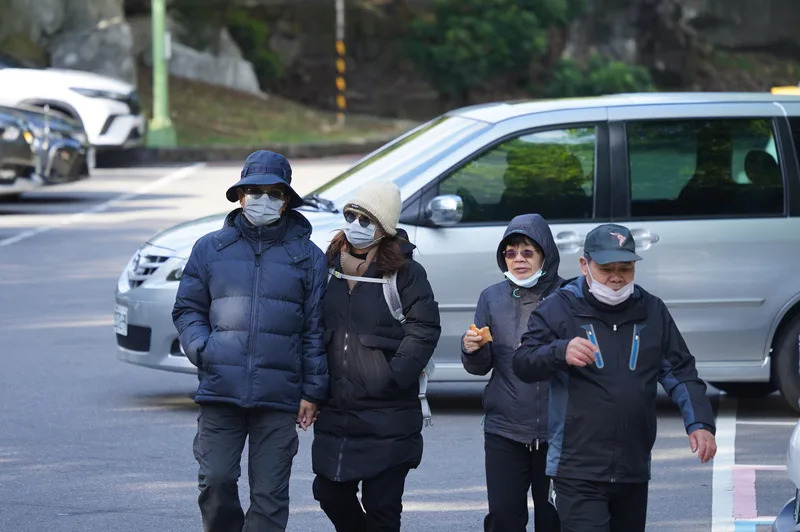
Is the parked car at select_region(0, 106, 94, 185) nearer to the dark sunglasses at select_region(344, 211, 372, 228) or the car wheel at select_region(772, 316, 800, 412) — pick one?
the car wheel at select_region(772, 316, 800, 412)

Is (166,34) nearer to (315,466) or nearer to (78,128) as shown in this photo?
(78,128)

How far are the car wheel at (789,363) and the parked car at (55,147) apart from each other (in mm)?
11846

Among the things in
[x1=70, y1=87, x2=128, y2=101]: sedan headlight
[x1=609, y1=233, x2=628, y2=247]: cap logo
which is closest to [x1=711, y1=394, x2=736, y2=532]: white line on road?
[x1=609, y1=233, x2=628, y2=247]: cap logo

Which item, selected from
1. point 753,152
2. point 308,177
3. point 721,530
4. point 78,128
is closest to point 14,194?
point 78,128

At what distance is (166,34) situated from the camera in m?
28.3

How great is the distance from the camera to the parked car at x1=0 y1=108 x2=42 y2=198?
18.5m

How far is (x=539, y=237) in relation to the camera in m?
5.59

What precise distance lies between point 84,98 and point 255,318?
64.3 ft

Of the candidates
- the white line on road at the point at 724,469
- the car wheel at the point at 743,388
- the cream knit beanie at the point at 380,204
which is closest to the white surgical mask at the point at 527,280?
the cream knit beanie at the point at 380,204

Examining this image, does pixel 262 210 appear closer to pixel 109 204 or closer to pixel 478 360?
pixel 478 360

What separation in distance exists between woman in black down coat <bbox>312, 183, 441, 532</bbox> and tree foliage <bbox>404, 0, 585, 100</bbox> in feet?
101

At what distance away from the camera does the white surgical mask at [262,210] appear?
→ 220 inches

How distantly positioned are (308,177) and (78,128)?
4053 mm

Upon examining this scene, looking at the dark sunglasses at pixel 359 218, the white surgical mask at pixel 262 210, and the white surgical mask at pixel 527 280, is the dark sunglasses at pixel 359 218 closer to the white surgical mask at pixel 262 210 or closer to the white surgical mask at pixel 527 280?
the white surgical mask at pixel 262 210
